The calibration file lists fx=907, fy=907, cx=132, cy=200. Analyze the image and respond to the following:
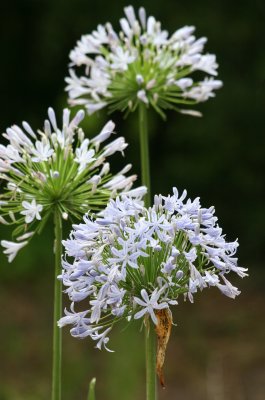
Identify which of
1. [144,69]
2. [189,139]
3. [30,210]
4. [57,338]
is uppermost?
[189,139]

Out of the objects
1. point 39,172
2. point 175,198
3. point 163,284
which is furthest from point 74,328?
point 39,172

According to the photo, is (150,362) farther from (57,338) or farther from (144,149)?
(144,149)

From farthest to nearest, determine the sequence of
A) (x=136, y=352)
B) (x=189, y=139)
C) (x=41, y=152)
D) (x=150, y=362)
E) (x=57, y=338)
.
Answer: (x=189, y=139) < (x=136, y=352) < (x=41, y=152) < (x=57, y=338) < (x=150, y=362)

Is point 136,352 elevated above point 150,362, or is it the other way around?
point 136,352

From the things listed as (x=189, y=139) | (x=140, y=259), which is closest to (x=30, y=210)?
(x=140, y=259)

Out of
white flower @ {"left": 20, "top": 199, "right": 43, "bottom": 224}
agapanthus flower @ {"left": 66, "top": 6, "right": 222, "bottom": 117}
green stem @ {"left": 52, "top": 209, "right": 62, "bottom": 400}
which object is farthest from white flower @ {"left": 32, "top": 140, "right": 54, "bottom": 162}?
agapanthus flower @ {"left": 66, "top": 6, "right": 222, "bottom": 117}

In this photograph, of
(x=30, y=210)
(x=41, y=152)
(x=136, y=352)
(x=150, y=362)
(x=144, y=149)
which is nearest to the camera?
(x=150, y=362)
